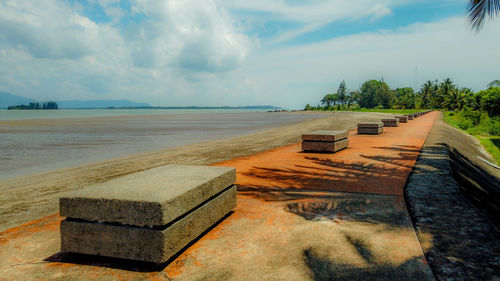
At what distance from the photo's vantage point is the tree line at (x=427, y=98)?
68.6 metres

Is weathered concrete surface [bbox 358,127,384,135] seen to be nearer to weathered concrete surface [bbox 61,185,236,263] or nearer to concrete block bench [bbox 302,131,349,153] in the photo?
concrete block bench [bbox 302,131,349,153]

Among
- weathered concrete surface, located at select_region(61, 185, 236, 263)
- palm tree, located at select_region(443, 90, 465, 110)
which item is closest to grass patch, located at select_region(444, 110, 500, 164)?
weathered concrete surface, located at select_region(61, 185, 236, 263)

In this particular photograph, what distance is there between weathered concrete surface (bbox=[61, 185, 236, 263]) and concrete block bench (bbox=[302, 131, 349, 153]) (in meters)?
7.87

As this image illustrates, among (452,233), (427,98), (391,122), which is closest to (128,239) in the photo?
(452,233)

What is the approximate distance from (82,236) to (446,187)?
5.65m

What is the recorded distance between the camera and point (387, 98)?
449 ft

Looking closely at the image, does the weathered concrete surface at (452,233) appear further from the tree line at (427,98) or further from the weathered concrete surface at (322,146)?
the tree line at (427,98)

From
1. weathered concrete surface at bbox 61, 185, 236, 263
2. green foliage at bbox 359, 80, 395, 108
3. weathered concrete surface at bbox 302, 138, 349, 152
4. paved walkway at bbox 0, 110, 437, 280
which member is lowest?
paved walkway at bbox 0, 110, 437, 280

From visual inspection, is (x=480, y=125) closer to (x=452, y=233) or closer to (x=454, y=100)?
(x=452, y=233)

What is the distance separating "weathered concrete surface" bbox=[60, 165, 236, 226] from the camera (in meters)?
3.27

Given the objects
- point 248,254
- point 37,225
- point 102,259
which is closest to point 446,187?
point 248,254

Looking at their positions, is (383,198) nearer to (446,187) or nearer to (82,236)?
(446,187)

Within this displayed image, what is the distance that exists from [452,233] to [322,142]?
7.20 m

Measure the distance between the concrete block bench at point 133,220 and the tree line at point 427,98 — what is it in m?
57.4
